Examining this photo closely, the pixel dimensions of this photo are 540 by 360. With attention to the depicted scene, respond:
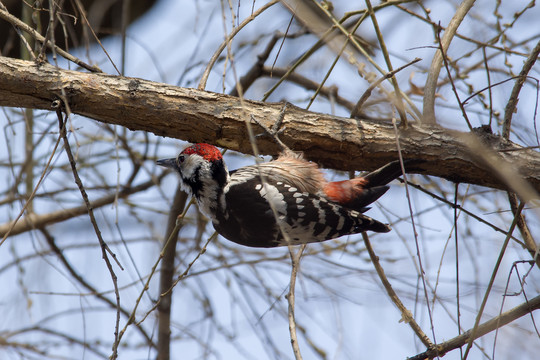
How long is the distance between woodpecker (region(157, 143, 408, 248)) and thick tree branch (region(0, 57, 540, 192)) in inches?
9.2

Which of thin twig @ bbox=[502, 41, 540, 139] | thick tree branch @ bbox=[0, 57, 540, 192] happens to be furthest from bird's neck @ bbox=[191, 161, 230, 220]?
thin twig @ bbox=[502, 41, 540, 139]

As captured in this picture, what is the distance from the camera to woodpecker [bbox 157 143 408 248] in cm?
346

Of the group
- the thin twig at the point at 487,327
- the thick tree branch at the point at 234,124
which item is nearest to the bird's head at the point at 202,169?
the thick tree branch at the point at 234,124

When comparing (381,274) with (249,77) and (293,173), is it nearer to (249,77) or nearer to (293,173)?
(293,173)

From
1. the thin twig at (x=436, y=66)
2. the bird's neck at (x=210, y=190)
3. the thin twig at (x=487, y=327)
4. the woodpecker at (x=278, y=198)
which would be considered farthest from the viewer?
the bird's neck at (x=210, y=190)

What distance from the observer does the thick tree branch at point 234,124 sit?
111 inches

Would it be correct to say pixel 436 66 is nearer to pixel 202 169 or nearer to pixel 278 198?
pixel 278 198

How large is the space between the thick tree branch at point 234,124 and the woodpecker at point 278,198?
0.23m

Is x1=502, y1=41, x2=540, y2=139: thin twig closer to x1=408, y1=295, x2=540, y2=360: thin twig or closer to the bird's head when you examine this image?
x1=408, y1=295, x2=540, y2=360: thin twig

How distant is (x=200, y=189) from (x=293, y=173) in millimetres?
651

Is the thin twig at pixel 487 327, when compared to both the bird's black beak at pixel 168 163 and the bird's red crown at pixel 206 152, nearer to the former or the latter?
the bird's red crown at pixel 206 152

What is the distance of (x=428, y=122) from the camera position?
3.18 meters

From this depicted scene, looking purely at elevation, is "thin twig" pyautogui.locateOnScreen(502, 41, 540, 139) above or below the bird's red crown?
below

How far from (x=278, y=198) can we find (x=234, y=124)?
2.34 feet
